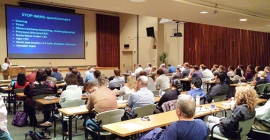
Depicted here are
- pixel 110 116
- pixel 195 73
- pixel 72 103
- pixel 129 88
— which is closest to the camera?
pixel 110 116

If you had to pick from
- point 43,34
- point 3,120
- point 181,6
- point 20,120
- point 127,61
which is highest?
point 43,34

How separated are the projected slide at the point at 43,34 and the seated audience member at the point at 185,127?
1166cm

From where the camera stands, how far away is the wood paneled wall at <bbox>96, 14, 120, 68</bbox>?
15.5 metres

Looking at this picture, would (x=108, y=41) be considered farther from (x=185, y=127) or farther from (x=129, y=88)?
(x=185, y=127)

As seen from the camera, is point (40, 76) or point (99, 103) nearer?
point (99, 103)

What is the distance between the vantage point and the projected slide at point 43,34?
11.9 m

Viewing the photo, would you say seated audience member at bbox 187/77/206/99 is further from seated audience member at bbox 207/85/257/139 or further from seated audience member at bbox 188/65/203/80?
seated audience member at bbox 188/65/203/80

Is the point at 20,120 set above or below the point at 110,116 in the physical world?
below

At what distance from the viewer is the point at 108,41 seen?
631 inches

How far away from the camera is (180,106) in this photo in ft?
7.63

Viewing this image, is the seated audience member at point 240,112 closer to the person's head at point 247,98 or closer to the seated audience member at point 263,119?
the person's head at point 247,98

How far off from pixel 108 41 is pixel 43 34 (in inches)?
178

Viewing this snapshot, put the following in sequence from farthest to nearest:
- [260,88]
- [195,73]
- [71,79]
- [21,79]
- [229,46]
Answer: [229,46] < [195,73] < [260,88] < [21,79] < [71,79]

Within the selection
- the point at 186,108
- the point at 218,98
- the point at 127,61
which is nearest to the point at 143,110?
the point at 186,108
